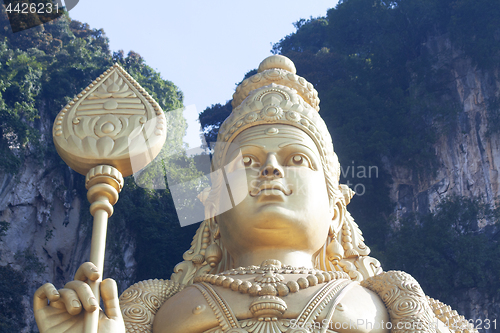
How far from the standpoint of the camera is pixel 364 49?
54.2 feet

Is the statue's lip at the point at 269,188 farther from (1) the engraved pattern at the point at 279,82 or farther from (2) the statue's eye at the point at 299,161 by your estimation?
(1) the engraved pattern at the point at 279,82

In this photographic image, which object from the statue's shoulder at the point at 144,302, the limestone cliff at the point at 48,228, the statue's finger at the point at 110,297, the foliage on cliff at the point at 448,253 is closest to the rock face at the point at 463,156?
the foliage on cliff at the point at 448,253

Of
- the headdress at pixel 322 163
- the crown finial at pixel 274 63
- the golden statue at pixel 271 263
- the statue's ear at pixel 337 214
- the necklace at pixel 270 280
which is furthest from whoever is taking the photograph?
the crown finial at pixel 274 63

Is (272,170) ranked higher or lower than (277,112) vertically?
lower

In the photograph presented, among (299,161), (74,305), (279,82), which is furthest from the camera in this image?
(279,82)

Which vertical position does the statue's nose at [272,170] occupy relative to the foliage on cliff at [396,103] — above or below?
below

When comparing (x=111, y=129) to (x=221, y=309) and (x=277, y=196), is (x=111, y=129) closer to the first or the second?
(x=221, y=309)

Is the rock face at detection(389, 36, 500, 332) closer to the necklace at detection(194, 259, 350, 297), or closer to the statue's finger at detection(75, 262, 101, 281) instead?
the necklace at detection(194, 259, 350, 297)

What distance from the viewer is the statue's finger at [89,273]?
252 cm

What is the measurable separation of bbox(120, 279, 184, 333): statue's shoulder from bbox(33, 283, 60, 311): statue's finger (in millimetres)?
966

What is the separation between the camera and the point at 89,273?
2.53 meters

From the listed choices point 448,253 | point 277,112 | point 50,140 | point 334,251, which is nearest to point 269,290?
point 334,251

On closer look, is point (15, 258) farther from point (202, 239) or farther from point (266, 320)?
point (266, 320)

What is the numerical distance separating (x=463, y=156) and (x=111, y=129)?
37.2 feet
